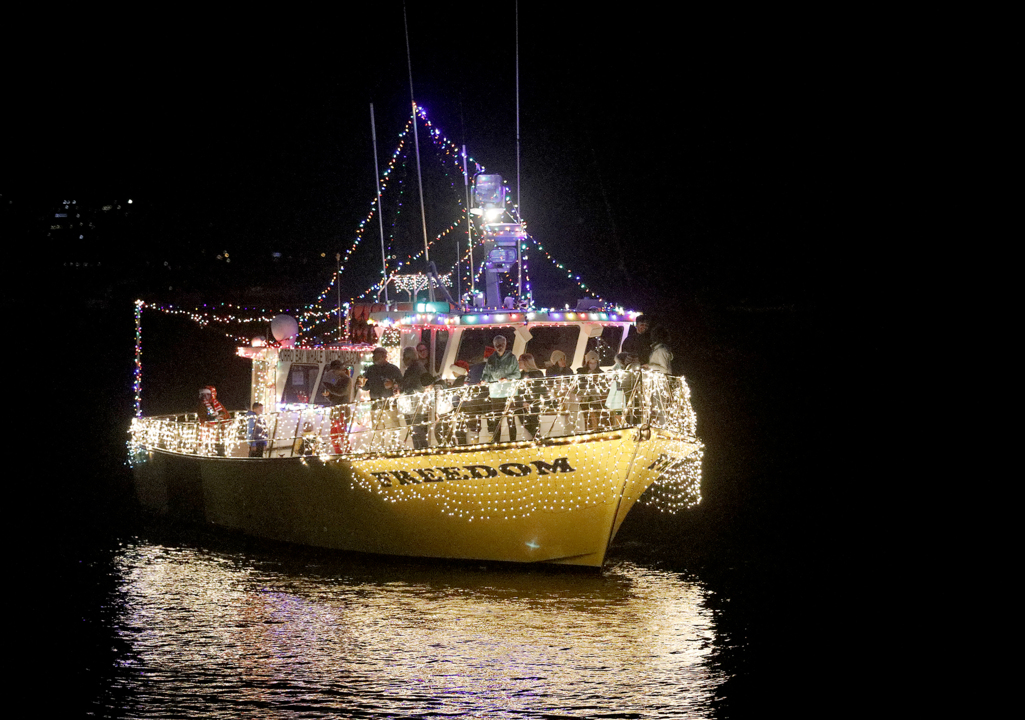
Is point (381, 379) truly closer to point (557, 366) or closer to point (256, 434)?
point (557, 366)

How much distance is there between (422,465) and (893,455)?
2466cm

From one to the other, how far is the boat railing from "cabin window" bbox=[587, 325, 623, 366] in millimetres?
2920

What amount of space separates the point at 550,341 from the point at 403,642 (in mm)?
6579

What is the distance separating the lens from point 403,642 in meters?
12.2

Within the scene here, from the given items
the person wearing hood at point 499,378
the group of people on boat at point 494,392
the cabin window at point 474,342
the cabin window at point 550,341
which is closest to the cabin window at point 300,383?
the group of people on boat at point 494,392

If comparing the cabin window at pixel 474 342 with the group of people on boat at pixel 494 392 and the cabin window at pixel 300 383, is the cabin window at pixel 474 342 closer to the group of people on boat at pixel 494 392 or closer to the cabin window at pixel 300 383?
the group of people on boat at pixel 494 392

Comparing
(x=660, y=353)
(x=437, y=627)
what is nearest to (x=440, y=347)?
(x=660, y=353)

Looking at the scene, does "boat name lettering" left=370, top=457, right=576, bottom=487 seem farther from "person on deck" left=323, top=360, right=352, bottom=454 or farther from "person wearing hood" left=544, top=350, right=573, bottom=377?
"person wearing hood" left=544, top=350, right=573, bottom=377

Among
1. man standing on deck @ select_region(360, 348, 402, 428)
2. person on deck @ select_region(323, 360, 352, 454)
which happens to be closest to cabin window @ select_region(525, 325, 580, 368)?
man standing on deck @ select_region(360, 348, 402, 428)

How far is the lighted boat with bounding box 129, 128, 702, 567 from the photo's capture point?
14.3 m

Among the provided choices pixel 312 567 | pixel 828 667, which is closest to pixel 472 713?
pixel 828 667

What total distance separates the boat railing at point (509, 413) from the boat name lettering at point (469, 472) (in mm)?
325

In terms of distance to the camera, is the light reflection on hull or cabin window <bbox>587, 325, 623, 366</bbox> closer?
the light reflection on hull

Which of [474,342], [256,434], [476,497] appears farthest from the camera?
[256,434]
